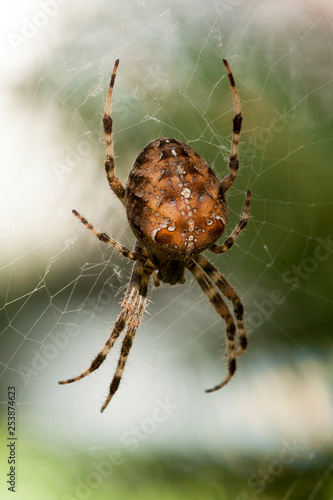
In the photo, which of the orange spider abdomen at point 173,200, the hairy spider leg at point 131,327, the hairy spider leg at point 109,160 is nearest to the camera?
the orange spider abdomen at point 173,200

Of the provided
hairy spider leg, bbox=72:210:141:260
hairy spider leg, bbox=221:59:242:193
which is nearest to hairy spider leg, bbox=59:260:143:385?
hairy spider leg, bbox=72:210:141:260

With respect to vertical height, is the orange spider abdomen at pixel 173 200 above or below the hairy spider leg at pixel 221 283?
above

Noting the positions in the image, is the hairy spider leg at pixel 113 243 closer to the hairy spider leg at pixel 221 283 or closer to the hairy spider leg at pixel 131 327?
the hairy spider leg at pixel 131 327

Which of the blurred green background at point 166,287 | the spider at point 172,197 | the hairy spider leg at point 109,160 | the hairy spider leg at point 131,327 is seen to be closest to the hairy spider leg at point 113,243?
the spider at point 172,197

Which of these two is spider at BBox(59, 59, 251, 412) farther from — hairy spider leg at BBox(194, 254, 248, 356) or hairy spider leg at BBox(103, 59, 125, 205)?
hairy spider leg at BBox(194, 254, 248, 356)

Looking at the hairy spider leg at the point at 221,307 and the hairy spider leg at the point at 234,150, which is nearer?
the hairy spider leg at the point at 234,150
